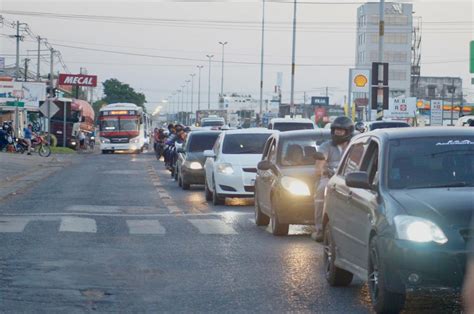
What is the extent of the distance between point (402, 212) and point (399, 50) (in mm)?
108536

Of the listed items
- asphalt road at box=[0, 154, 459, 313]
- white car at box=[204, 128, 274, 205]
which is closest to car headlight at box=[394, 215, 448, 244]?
asphalt road at box=[0, 154, 459, 313]

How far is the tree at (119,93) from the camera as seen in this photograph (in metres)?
171

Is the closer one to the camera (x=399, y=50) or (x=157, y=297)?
(x=157, y=297)

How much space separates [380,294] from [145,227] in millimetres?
8621

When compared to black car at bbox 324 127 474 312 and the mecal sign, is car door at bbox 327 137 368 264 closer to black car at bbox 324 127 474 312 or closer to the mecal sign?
black car at bbox 324 127 474 312

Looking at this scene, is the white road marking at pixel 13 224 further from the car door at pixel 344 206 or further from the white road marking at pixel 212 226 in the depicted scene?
the car door at pixel 344 206

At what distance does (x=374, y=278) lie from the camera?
9.13m

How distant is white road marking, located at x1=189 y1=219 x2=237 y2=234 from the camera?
1641cm

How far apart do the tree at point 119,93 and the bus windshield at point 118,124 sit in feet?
325

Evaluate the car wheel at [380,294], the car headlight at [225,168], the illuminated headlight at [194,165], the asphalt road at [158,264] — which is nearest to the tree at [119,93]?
the illuminated headlight at [194,165]

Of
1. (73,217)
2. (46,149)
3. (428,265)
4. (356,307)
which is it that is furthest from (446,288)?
(46,149)

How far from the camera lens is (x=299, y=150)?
16.4 m

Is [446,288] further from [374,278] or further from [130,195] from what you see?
[130,195]

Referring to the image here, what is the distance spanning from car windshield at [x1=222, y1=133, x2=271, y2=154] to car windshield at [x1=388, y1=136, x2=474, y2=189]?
13340 mm
